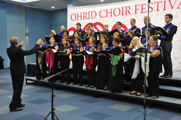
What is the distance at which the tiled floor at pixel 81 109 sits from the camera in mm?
3607

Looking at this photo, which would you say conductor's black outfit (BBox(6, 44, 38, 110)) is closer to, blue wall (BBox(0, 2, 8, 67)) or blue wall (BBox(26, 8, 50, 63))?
blue wall (BBox(0, 2, 8, 67))

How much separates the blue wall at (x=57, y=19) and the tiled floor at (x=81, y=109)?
843 cm

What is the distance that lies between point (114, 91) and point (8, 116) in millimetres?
2394

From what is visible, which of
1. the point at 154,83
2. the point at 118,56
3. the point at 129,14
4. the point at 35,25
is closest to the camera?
the point at 154,83

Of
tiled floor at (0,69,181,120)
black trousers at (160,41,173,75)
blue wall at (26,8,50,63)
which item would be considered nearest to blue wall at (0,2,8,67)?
blue wall at (26,8,50,63)

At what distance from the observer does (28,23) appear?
494 inches

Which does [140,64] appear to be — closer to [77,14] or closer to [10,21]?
[77,14]

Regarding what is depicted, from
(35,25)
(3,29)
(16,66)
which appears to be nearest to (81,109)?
(16,66)

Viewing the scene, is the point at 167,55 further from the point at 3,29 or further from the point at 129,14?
the point at 3,29

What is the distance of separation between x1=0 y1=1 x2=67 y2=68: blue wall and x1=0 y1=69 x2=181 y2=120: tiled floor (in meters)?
6.54

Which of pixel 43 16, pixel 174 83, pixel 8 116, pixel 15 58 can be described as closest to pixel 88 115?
pixel 8 116

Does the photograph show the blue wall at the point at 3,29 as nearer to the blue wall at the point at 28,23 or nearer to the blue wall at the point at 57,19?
the blue wall at the point at 28,23

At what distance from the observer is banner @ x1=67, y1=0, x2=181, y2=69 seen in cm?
671

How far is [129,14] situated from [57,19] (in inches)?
271
